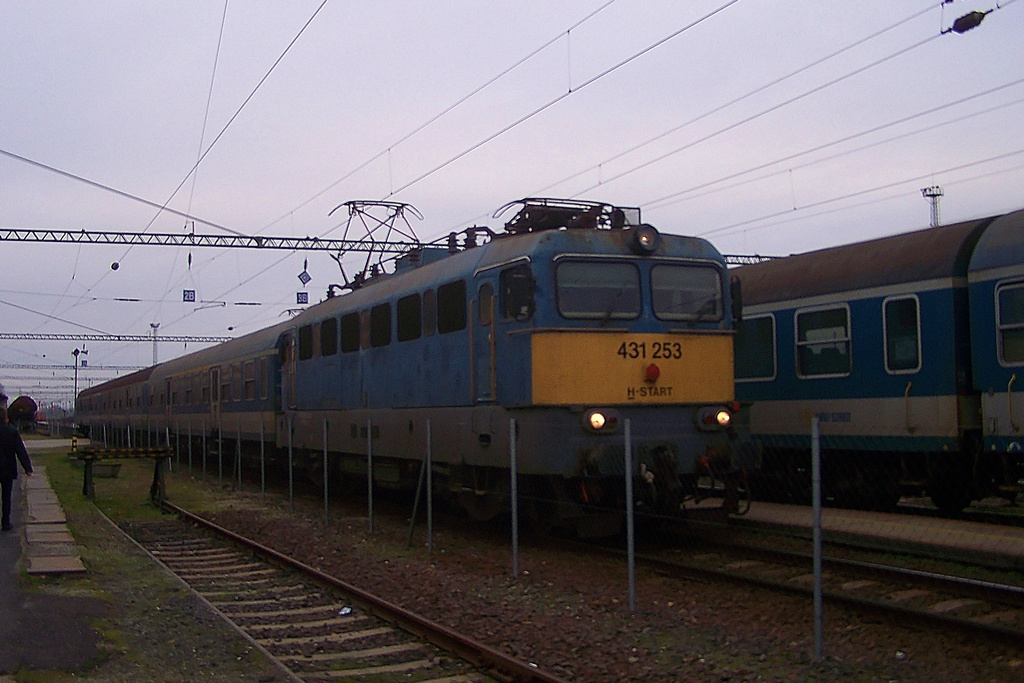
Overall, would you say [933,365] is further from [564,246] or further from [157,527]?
[157,527]

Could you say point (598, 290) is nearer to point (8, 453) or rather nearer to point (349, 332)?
point (349, 332)

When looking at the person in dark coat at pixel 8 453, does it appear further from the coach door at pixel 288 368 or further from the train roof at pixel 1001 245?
the train roof at pixel 1001 245

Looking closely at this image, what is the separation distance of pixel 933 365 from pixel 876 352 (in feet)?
2.98

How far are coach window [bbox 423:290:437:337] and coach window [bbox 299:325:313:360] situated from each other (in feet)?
18.9

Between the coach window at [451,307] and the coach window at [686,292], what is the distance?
2.46 m

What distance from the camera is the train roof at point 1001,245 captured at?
11938 mm

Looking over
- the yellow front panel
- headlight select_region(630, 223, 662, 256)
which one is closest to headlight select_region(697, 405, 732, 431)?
the yellow front panel

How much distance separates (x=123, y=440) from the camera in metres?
46.3

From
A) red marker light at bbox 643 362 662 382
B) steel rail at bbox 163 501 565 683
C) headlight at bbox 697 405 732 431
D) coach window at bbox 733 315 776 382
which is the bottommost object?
steel rail at bbox 163 501 565 683

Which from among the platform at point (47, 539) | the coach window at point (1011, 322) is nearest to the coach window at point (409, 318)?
the platform at point (47, 539)

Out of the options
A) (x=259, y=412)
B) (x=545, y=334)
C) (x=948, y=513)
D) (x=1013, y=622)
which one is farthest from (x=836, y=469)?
(x=259, y=412)

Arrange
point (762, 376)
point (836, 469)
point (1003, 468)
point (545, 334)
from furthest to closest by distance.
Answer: point (762, 376) < point (836, 469) < point (1003, 468) < point (545, 334)

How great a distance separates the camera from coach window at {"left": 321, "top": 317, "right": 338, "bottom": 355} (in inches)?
702

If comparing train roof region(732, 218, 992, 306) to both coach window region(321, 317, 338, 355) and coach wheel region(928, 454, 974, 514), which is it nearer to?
coach wheel region(928, 454, 974, 514)
